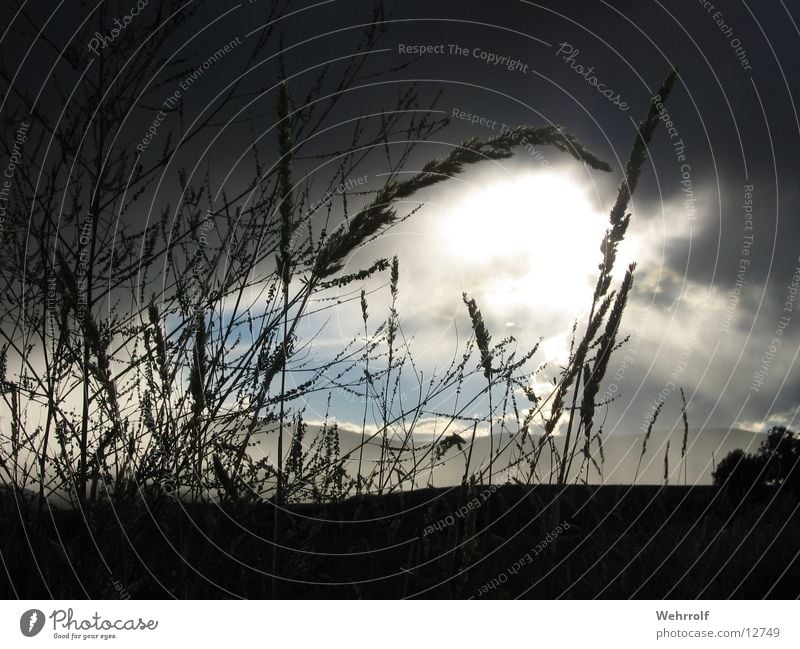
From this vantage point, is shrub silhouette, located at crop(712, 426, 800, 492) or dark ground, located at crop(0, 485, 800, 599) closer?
dark ground, located at crop(0, 485, 800, 599)

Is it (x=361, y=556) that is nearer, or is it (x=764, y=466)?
(x=361, y=556)

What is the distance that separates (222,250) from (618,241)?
3.76ft

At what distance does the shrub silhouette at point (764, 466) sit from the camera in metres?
3.98

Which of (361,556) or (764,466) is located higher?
(764,466)

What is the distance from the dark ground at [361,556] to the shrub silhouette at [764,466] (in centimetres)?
118

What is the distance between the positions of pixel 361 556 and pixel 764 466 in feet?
9.14

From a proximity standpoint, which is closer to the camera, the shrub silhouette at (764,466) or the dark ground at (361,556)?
the dark ground at (361,556)

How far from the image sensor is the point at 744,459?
4.18 meters

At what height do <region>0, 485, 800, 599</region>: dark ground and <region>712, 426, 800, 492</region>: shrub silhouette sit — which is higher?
<region>712, 426, 800, 492</region>: shrub silhouette

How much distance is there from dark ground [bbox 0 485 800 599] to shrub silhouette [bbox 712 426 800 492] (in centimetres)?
118

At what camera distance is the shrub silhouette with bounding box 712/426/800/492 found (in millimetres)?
3978

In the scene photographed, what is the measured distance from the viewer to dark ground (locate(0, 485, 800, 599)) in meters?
1.81

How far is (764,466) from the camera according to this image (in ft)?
13.1
